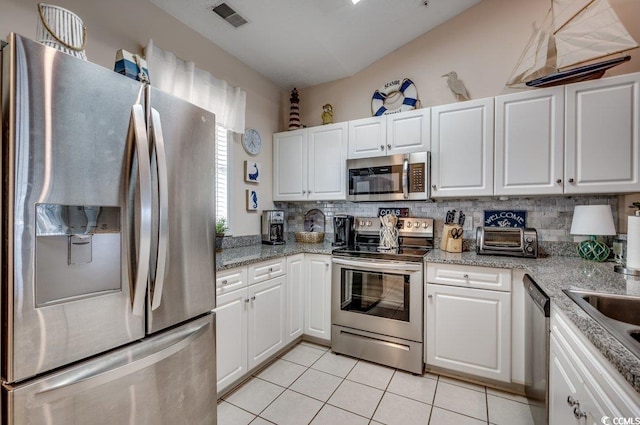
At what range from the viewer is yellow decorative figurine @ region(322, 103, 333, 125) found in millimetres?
3199

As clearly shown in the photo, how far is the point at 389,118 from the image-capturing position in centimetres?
275

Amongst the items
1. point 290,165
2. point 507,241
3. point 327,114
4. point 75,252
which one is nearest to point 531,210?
point 507,241

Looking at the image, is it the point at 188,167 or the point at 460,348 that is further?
the point at 460,348

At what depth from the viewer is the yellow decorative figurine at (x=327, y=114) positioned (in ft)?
10.5

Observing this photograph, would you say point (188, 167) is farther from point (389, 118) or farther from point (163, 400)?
point (389, 118)

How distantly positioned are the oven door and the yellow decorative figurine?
1531 millimetres

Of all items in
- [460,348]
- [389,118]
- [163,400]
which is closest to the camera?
[163,400]

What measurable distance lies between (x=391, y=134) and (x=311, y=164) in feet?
2.92

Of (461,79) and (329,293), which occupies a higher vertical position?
(461,79)

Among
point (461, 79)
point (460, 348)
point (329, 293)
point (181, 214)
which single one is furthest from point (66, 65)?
point (461, 79)

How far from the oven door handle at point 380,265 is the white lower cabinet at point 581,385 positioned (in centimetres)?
97

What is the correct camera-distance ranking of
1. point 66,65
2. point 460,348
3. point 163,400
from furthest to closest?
point 460,348
point 163,400
point 66,65

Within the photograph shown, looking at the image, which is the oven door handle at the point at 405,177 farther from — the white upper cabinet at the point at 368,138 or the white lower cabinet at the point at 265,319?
the white lower cabinet at the point at 265,319

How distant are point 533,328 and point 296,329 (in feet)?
5.99
